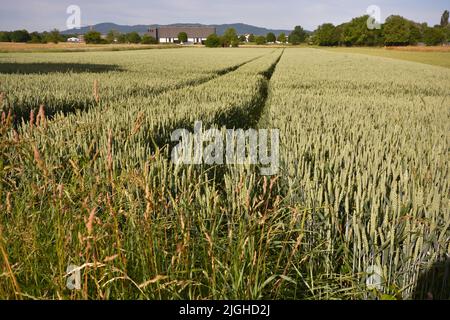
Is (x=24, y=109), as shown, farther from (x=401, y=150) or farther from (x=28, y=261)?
(x=401, y=150)

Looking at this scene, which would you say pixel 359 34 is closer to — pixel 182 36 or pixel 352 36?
pixel 352 36

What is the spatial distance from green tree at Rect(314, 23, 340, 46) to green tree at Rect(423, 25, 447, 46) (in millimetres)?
26004

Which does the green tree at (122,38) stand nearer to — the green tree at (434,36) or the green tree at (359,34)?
the green tree at (359,34)

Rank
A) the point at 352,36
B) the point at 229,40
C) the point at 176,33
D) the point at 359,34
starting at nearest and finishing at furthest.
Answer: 1. the point at 359,34
2. the point at 352,36
3. the point at 229,40
4. the point at 176,33

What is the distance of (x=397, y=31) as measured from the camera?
58719mm

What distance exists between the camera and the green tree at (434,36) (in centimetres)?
6153

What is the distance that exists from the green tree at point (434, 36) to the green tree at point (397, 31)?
3.79 metres

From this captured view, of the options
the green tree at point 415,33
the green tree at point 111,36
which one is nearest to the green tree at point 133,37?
the green tree at point 111,36

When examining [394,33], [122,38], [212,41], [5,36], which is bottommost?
[5,36]

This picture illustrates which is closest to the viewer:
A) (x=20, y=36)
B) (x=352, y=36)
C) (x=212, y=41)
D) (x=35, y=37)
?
(x=20, y=36)

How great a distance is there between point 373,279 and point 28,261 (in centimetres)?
164

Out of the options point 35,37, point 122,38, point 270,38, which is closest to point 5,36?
point 35,37

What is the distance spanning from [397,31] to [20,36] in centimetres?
5495
